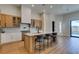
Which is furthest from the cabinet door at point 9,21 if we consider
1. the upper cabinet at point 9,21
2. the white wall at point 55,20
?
the white wall at point 55,20

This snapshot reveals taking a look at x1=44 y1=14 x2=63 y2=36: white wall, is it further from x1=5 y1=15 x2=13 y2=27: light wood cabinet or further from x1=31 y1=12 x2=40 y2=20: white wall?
x1=5 y1=15 x2=13 y2=27: light wood cabinet

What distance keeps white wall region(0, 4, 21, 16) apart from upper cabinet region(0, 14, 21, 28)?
27 centimetres

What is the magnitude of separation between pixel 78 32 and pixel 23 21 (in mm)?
3704

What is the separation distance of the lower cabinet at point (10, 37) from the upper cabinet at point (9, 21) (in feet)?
1.87

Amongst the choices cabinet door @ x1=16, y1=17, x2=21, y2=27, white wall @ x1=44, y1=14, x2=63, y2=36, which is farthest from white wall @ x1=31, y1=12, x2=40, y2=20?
cabinet door @ x1=16, y1=17, x2=21, y2=27

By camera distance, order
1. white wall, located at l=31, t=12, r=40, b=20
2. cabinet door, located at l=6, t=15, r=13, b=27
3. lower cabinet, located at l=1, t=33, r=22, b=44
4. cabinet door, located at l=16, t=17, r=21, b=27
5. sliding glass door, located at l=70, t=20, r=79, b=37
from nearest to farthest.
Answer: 1. sliding glass door, located at l=70, t=20, r=79, b=37
2. lower cabinet, located at l=1, t=33, r=22, b=44
3. white wall, located at l=31, t=12, r=40, b=20
4. cabinet door, located at l=6, t=15, r=13, b=27
5. cabinet door, located at l=16, t=17, r=21, b=27

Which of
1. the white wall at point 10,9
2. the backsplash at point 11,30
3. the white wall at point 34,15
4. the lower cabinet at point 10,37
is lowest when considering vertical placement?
the lower cabinet at point 10,37

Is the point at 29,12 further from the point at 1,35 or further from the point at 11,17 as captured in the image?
the point at 1,35

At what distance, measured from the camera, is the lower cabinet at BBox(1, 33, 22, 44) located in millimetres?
6745

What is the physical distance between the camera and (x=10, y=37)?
7328mm

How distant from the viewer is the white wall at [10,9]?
699 cm

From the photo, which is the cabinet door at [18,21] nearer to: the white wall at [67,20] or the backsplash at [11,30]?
the backsplash at [11,30]

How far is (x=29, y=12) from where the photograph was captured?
6.82 meters

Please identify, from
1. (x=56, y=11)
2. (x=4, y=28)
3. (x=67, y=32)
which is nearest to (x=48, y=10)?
(x=56, y=11)
